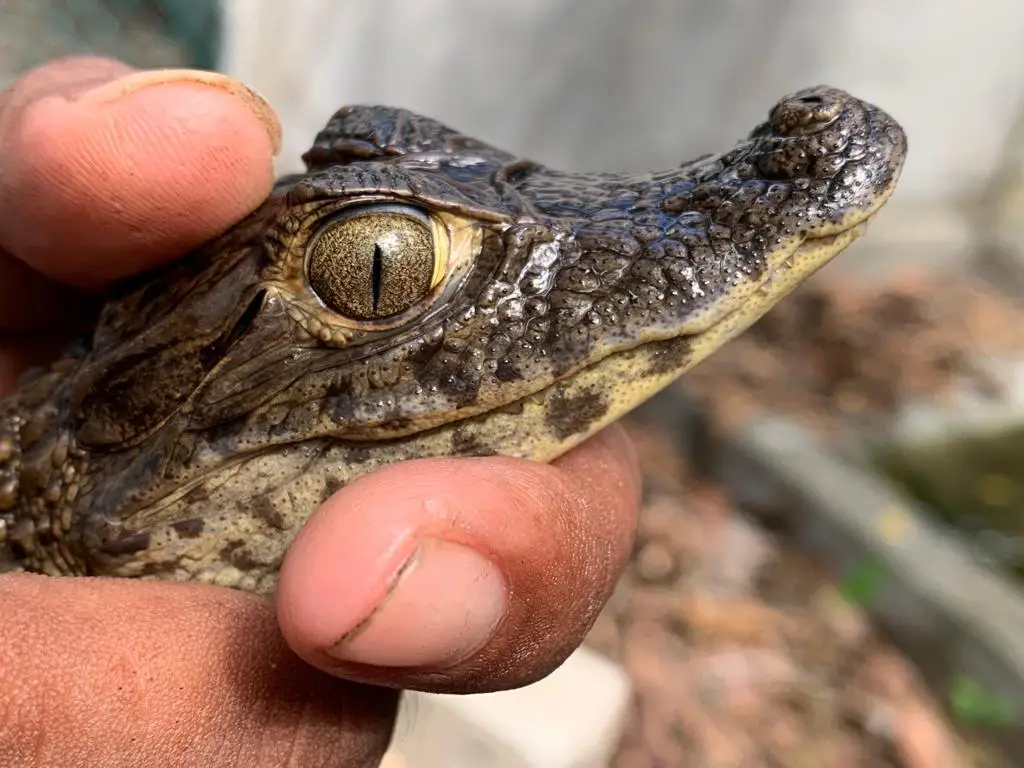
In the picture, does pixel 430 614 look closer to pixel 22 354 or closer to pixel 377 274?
pixel 377 274

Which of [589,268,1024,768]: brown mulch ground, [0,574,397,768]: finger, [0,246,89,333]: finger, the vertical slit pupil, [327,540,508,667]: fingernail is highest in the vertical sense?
the vertical slit pupil

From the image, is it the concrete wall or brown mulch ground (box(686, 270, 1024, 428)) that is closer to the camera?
the concrete wall

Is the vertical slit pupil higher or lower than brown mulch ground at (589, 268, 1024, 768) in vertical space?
higher

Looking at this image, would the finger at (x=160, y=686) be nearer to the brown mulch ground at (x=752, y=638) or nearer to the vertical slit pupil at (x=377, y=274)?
the vertical slit pupil at (x=377, y=274)

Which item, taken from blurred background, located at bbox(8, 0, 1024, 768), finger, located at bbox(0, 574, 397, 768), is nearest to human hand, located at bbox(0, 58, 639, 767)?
finger, located at bbox(0, 574, 397, 768)

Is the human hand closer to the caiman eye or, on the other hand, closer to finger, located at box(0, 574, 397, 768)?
finger, located at box(0, 574, 397, 768)

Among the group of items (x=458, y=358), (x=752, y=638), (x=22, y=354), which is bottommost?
(x=752, y=638)

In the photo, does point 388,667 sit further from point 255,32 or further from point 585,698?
point 255,32

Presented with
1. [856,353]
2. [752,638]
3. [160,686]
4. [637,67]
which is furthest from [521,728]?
[637,67]
